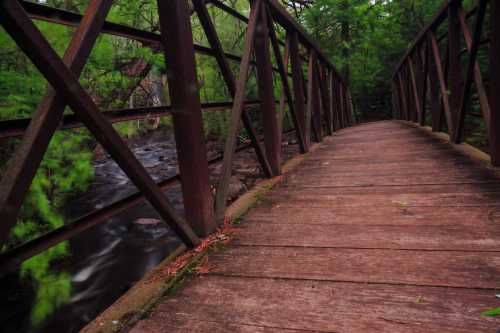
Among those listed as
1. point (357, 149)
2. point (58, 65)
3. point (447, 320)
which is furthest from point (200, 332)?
point (357, 149)

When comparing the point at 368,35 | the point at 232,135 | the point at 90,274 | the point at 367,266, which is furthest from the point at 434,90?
the point at 368,35

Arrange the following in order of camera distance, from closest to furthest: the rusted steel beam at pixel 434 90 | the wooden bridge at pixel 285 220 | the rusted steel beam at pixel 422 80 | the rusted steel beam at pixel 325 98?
the wooden bridge at pixel 285 220 < the rusted steel beam at pixel 434 90 < the rusted steel beam at pixel 422 80 < the rusted steel beam at pixel 325 98

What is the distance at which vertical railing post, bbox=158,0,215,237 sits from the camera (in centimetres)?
168

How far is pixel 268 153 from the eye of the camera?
10.7ft

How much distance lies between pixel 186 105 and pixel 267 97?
1.57m

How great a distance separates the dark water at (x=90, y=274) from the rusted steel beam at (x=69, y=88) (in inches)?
77.0

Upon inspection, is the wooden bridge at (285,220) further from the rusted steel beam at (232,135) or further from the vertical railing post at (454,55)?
the vertical railing post at (454,55)

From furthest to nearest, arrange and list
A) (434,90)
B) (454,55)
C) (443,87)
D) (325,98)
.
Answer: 1. (325,98)
2. (434,90)
3. (443,87)
4. (454,55)

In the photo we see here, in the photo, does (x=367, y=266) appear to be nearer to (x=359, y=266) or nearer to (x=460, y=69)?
(x=359, y=266)

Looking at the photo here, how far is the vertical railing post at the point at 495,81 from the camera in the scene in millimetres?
2316

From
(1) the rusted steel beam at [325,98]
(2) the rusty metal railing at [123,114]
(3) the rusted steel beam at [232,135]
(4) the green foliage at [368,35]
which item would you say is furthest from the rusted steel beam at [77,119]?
(4) the green foliage at [368,35]

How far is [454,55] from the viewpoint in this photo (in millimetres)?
3602

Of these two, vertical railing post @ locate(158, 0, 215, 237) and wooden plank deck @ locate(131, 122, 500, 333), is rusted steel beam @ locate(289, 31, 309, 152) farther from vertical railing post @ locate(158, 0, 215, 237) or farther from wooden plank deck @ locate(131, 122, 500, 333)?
vertical railing post @ locate(158, 0, 215, 237)

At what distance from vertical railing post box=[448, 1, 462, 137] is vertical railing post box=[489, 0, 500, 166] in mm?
1123
